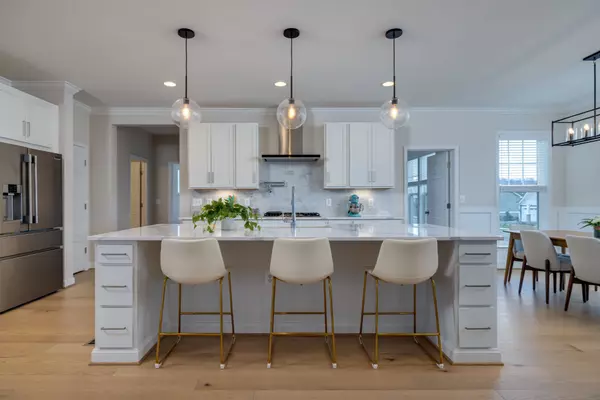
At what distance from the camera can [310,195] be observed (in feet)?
18.4

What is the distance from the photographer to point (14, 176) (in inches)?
142

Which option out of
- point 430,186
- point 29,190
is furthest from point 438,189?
point 29,190

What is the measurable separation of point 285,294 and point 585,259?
2965mm

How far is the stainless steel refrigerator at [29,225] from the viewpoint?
3.52 meters

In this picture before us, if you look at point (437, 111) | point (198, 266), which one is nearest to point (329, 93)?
point (437, 111)

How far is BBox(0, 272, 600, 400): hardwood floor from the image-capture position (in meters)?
2.03

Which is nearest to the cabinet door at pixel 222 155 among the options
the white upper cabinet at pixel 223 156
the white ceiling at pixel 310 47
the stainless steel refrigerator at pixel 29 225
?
the white upper cabinet at pixel 223 156

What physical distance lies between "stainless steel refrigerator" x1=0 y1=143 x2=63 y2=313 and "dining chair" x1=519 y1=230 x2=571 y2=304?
5.67 metres

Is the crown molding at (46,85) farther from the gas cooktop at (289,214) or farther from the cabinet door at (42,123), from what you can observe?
the gas cooktop at (289,214)

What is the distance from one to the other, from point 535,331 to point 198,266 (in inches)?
115

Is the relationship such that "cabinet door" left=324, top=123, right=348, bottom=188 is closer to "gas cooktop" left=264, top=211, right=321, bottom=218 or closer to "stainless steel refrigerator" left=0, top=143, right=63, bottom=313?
"gas cooktop" left=264, top=211, right=321, bottom=218

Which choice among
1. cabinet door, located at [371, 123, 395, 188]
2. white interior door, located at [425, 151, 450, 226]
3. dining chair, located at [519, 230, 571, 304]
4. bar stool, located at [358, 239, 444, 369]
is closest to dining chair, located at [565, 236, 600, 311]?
dining chair, located at [519, 230, 571, 304]

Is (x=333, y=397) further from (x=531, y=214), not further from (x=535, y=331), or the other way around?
(x=531, y=214)

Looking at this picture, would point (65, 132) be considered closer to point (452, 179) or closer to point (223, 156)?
point (223, 156)
